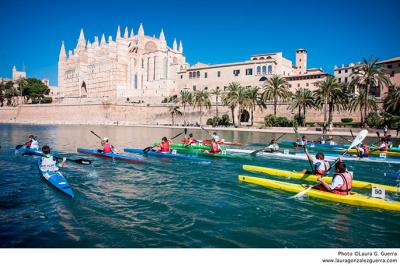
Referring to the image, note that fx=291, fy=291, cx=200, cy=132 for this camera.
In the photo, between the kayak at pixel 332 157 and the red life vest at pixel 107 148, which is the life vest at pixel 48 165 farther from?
the kayak at pixel 332 157

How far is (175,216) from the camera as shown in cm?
899

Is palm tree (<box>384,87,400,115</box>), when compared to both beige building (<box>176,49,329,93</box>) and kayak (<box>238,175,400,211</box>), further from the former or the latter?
kayak (<box>238,175,400,211</box>)

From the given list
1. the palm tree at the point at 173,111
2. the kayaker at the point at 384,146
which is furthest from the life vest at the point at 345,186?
the palm tree at the point at 173,111

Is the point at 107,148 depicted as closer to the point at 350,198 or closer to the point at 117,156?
the point at 117,156

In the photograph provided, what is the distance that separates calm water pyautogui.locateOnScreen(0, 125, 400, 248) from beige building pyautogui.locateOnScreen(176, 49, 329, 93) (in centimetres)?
5569

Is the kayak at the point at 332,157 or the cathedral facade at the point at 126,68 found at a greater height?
the cathedral facade at the point at 126,68

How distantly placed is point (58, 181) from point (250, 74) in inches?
2555

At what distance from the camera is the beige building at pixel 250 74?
68.1m

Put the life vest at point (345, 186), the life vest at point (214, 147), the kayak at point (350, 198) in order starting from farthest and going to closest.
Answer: the life vest at point (214, 147), the life vest at point (345, 186), the kayak at point (350, 198)

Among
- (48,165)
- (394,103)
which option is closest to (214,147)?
(48,165)

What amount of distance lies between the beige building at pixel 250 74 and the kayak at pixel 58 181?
57483 mm

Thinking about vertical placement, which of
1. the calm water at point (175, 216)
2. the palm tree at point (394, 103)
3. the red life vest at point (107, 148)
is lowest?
the calm water at point (175, 216)

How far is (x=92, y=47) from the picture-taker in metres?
111
